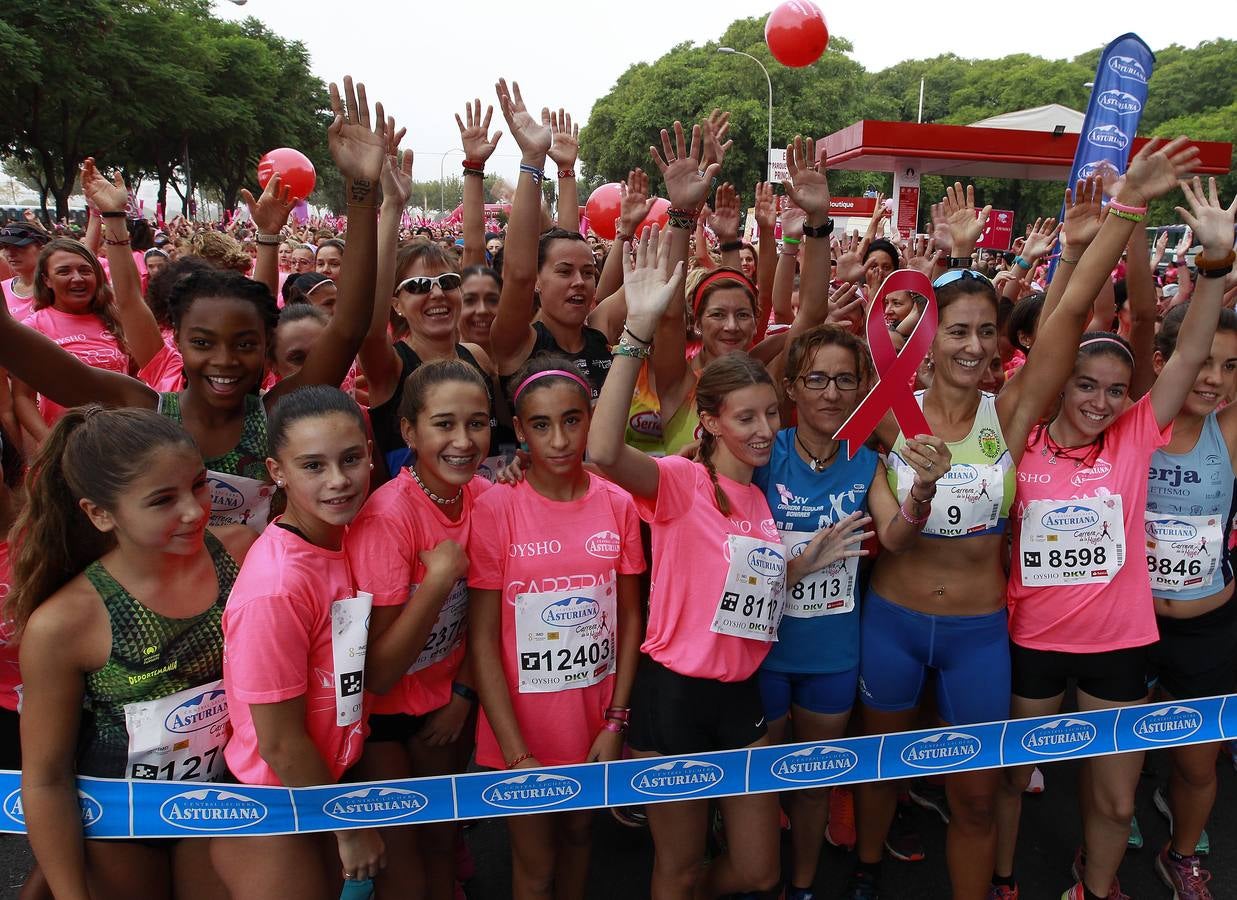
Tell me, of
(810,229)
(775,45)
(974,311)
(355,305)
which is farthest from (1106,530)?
(775,45)

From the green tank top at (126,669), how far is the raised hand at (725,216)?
3516 millimetres

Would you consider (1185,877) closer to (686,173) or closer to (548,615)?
(548,615)

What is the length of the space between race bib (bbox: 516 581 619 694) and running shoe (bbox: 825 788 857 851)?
1.50 meters

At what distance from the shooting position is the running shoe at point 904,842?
3.23 metres

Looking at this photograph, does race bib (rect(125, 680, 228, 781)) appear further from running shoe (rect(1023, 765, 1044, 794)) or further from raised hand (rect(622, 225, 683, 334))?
running shoe (rect(1023, 765, 1044, 794))

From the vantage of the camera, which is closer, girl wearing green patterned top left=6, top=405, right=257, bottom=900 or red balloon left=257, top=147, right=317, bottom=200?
girl wearing green patterned top left=6, top=405, right=257, bottom=900

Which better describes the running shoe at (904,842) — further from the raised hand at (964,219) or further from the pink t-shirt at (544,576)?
the raised hand at (964,219)

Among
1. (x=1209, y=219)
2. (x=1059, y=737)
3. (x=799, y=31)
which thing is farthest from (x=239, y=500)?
(x=799, y=31)

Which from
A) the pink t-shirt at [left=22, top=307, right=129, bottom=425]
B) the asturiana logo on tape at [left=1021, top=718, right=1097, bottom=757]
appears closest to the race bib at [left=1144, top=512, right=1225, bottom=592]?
the asturiana logo on tape at [left=1021, top=718, right=1097, bottom=757]

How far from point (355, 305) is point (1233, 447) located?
10.4 feet

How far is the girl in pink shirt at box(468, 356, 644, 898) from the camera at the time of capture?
2.44 m

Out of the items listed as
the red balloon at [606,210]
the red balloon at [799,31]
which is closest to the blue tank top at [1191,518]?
the red balloon at [799,31]

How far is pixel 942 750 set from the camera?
100 inches

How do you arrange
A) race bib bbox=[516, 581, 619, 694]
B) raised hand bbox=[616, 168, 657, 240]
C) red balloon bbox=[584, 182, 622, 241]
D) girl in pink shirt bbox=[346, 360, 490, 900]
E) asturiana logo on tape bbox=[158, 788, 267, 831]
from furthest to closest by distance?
1. red balloon bbox=[584, 182, 622, 241]
2. raised hand bbox=[616, 168, 657, 240]
3. race bib bbox=[516, 581, 619, 694]
4. girl in pink shirt bbox=[346, 360, 490, 900]
5. asturiana logo on tape bbox=[158, 788, 267, 831]
